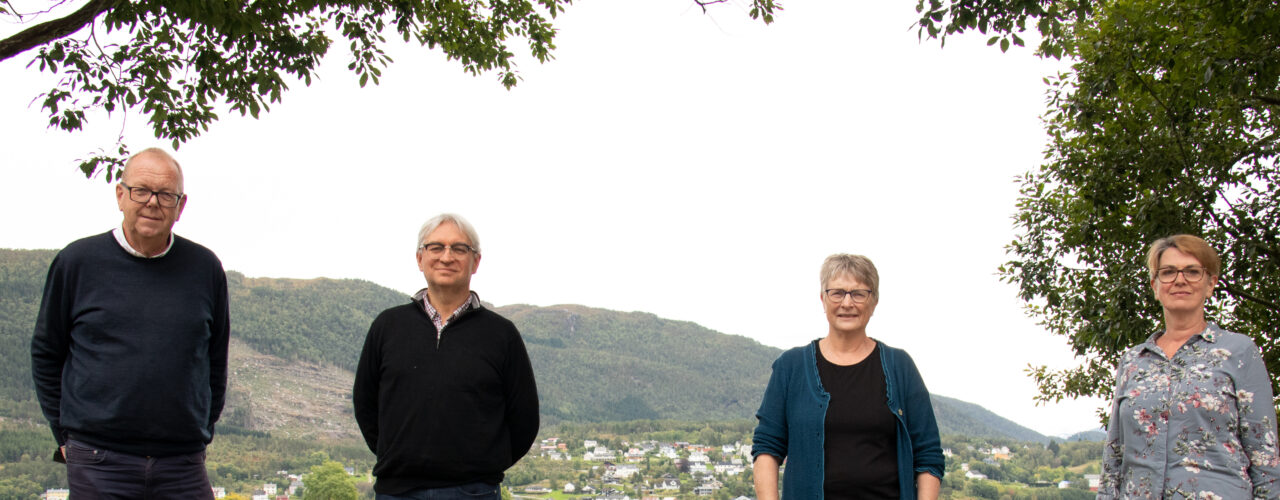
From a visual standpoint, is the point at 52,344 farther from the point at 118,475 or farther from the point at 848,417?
the point at 848,417

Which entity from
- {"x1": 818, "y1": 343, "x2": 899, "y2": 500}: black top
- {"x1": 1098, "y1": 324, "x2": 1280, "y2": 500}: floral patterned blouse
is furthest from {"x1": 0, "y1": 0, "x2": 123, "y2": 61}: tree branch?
{"x1": 1098, "y1": 324, "x2": 1280, "y2": 500}: floral patterned blouse

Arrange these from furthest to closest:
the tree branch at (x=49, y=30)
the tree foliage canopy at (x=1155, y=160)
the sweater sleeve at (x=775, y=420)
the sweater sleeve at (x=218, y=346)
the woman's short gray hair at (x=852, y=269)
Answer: the tree foliage canopy at (x=1155, y=160)
the tree branch at (x=49, y=30)
the sweater sleeve at (x=218, y=346)
the sweater sleeve at (x=775, y=420)
the woman's short gray hair at (x=852, y=269)

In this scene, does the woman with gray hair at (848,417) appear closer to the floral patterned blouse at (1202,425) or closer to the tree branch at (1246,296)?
the floral patterned blouse at (1202,425)

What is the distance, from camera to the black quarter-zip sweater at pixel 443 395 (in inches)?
122

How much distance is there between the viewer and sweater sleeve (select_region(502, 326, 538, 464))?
329 centimetres

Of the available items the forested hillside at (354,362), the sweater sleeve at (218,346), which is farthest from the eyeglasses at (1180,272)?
the forested hillside at (354,362)

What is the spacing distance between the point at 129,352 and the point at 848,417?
241cm

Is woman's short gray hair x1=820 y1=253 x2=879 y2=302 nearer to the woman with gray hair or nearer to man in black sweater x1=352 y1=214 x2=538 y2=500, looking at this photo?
the woman with gray hair

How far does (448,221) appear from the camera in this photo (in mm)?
3242

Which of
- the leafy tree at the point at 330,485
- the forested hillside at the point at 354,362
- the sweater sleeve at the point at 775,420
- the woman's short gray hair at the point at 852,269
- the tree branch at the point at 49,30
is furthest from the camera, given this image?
the forested hillside at the point at 354,362

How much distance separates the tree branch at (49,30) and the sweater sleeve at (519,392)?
4455 mm

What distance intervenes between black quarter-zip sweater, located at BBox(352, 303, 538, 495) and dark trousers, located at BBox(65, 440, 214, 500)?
0.65m

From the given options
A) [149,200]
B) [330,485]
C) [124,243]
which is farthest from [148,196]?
[330,485]

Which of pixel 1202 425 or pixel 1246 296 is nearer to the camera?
pixel 1202 425
